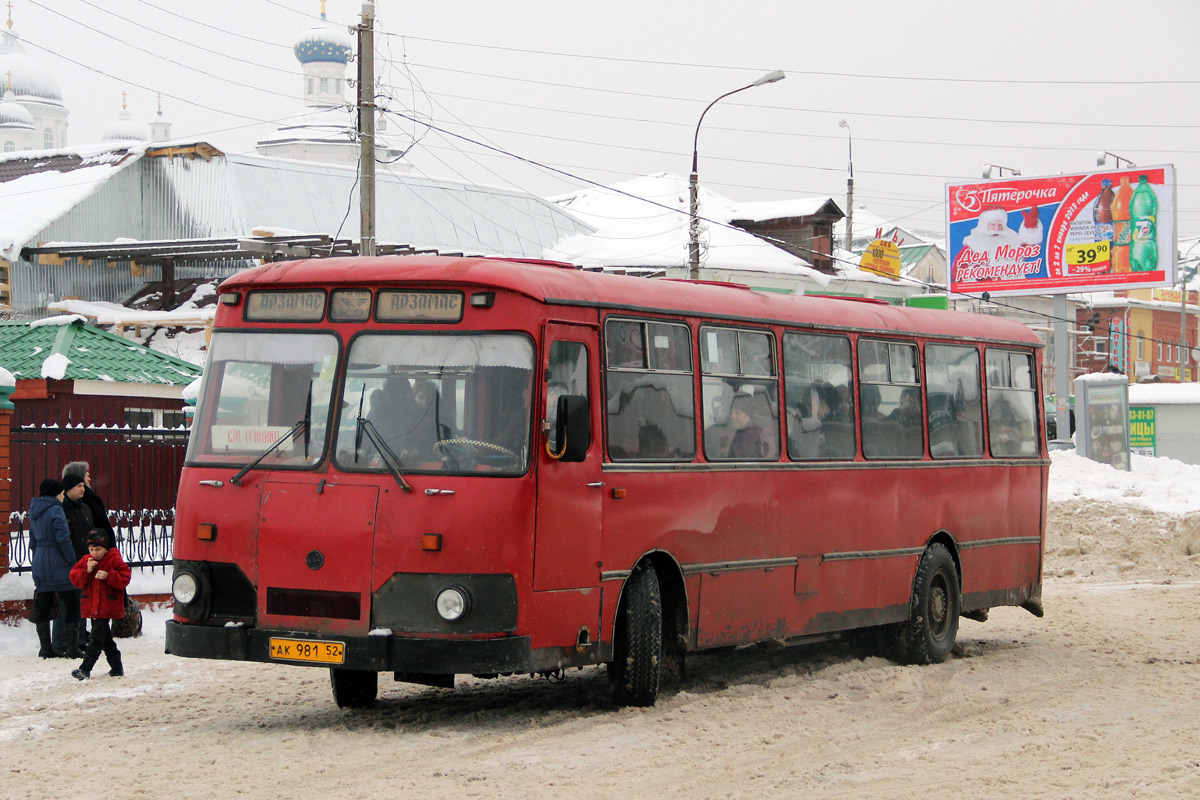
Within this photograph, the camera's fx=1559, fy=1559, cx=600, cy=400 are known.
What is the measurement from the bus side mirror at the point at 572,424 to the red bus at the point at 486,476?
0.01 metres

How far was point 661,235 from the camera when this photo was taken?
46.8m

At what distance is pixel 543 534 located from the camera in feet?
29.9

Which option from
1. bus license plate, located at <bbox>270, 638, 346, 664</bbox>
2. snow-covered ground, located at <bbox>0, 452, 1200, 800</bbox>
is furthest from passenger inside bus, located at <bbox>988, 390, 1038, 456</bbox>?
bus license plate, located at <bbox>270, 638, 346, 664</bbox>

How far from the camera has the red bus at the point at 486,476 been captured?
888 cm

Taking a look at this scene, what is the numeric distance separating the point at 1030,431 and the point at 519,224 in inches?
1347

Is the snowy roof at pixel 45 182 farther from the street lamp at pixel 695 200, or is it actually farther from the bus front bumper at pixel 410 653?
the bus front bumper at pixel 410 653

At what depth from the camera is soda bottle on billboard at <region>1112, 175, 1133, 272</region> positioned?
132ft

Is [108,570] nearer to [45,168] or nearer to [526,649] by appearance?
[526,649]

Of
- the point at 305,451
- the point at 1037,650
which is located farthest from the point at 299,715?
the point at 1037,650

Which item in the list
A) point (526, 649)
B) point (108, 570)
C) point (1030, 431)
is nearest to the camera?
point (526, 649)

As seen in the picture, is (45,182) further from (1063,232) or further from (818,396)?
(818,396)

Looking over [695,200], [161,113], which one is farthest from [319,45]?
[695,200]

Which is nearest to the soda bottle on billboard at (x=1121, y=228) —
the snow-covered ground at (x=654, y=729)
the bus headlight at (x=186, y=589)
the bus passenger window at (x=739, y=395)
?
the snow-covered ground at (x=654, y=729)

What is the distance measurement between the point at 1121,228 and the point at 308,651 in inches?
1399
